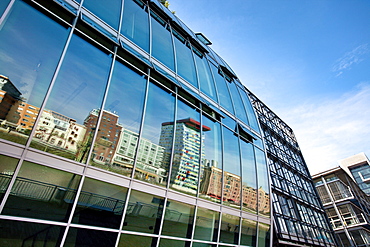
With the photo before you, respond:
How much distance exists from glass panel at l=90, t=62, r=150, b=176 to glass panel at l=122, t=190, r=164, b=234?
0.93 metres

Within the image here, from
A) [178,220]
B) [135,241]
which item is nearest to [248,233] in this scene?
[178,220]

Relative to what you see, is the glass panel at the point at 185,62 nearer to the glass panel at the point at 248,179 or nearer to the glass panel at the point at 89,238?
the glass panel at the point at 248,179

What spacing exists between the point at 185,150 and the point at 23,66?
19.4 feet

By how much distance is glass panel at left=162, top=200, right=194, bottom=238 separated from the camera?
7.11 m

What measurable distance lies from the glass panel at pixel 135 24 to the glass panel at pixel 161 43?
17.6 inches

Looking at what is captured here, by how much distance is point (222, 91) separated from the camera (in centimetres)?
1294

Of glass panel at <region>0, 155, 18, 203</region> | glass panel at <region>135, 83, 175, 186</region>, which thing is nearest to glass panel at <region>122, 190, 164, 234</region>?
glass panel at <region>135, 83, 175, 186</region>

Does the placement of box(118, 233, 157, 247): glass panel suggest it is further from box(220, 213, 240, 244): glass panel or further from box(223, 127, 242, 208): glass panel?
box(223, 127, 242, 208): glass panel

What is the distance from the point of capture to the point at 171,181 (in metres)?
7.63

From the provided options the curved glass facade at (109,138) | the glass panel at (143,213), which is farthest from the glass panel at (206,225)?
the glass panel at (143,213)

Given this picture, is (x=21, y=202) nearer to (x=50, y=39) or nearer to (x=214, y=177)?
(x=50, y=39)

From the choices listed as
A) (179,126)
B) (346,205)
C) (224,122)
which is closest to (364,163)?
(346,205)

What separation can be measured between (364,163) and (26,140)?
63459 millimetres

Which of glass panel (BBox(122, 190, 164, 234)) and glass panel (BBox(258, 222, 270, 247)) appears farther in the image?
glass panel (BBox(258, 222, 270, 247))
